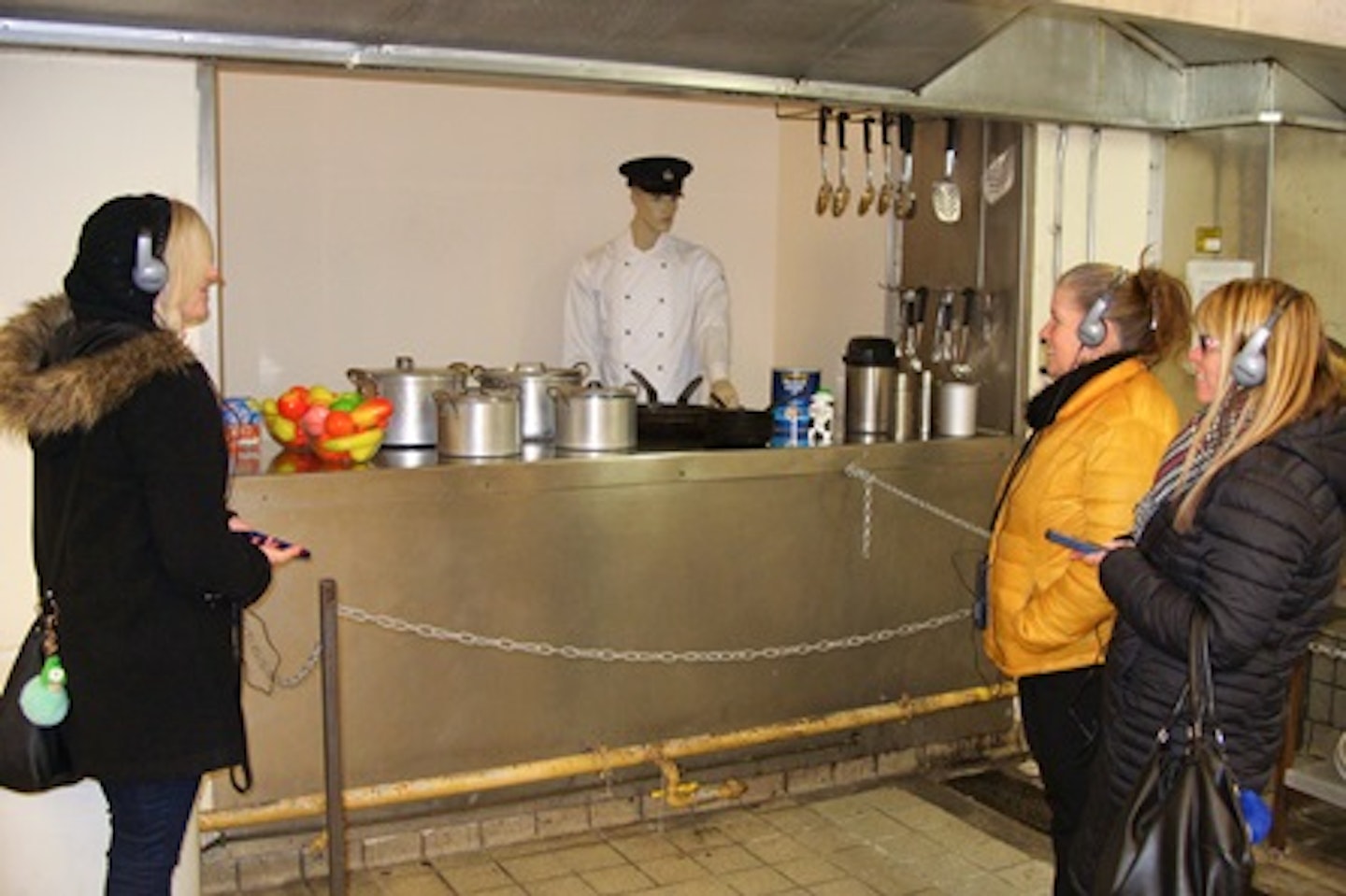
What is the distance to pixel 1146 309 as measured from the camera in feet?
10.00

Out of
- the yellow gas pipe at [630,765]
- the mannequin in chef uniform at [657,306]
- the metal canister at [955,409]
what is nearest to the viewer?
the yellow gas pipe at [630,765]

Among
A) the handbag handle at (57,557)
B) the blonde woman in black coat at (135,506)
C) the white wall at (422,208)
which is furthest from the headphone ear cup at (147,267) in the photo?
the white wall at (422,208)

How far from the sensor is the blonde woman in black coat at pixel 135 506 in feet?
7.70

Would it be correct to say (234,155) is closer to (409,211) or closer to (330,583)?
(409,211)

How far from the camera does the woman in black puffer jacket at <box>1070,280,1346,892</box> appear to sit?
92.4 inches

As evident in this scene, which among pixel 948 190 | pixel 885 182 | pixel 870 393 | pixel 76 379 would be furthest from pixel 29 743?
pixel 948 190

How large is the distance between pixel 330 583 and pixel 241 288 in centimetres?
366

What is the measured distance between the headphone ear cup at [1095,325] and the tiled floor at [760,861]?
5.72 ft

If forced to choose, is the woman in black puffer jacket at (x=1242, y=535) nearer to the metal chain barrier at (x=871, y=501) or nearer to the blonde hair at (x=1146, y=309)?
the blonde hair at (x=1146, y=309)

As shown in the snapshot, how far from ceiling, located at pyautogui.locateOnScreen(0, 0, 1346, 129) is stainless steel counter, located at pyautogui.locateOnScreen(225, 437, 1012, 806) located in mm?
1129

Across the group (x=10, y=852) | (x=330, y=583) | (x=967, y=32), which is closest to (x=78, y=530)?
(x=330, y=583)

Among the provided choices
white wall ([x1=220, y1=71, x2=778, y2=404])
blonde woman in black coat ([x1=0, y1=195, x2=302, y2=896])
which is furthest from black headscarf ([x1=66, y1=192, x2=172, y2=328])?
white wall ([x1=220, y1=71, x2=778, y2=404])

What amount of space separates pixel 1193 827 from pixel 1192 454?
0.62 m

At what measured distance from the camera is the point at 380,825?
4.15m
